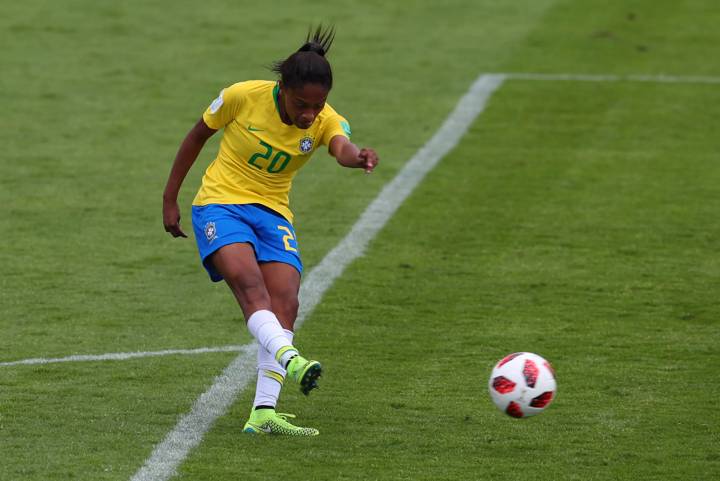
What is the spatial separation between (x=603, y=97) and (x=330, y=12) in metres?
4.83

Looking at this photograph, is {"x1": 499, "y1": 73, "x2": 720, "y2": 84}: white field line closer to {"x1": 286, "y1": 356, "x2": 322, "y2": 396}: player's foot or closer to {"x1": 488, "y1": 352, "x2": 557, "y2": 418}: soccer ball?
{"x1": 488, "y1": 352, "x2": 557, "y2": 418}: soccer ball

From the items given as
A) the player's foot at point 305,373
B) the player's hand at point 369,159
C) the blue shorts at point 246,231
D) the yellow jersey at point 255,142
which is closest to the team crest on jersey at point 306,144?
the yellow jersey at point 255,142

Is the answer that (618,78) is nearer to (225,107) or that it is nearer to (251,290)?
(225,107)

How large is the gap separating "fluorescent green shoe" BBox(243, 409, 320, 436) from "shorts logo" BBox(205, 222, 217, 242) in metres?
0.80

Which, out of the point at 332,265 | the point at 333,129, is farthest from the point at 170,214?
the point at 332,265

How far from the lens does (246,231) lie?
662 centimetres

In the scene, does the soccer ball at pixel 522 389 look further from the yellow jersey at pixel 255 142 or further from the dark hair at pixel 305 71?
the dark hair at pixel 305 71

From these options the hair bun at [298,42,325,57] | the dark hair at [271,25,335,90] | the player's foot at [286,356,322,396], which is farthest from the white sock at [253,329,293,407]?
the hair bun at [298,42,325,57]

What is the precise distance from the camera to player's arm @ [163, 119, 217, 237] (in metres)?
6.75

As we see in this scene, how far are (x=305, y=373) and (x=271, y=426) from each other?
1.89 ft

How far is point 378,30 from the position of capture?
18.7 meters

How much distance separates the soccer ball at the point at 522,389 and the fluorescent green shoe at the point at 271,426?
0.83 m

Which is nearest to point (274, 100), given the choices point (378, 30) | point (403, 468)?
point (403, 468)

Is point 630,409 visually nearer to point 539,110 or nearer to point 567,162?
point 567,162
